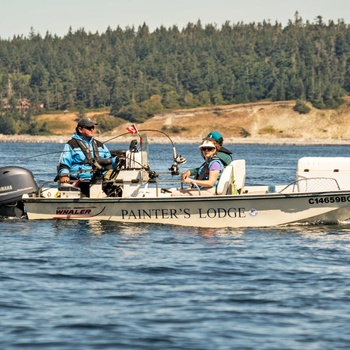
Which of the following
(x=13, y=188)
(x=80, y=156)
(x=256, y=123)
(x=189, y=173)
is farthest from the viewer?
(x=256, y=123)

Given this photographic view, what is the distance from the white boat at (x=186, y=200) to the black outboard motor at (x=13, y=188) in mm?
20

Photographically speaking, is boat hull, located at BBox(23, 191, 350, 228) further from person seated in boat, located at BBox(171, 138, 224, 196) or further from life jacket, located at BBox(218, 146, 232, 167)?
life jacket, located at BBox(218, 146, 232, 167)

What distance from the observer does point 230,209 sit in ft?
59.5

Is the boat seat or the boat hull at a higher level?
the boat seat

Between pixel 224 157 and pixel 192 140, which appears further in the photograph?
pixel 192 140

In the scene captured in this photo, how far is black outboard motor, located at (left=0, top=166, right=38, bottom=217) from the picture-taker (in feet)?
63.3

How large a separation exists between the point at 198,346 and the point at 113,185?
920cm

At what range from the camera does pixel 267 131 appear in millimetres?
177250

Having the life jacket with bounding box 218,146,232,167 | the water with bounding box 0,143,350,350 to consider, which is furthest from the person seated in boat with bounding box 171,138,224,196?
the water with bounding box 0,143,350,350

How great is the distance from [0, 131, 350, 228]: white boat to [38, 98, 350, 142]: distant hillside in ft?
501

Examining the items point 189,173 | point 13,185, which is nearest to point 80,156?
point 13,185

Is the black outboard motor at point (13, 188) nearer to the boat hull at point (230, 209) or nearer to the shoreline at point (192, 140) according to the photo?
the boat hull at point (230, 209)

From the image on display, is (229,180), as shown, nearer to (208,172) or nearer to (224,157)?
(208,172)

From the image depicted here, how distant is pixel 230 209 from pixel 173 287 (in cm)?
557
